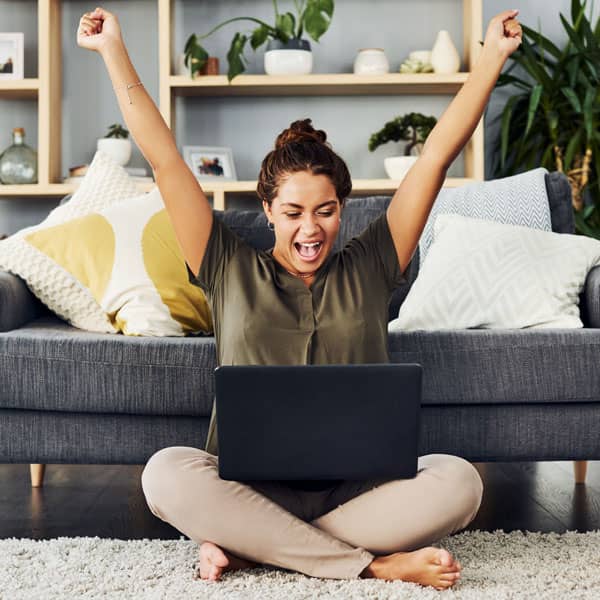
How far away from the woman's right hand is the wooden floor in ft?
3.31

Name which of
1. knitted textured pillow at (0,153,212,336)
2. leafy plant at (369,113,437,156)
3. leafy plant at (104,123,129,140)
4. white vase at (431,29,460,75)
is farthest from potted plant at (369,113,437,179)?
knitted textured pillow at (0,153,212,336)

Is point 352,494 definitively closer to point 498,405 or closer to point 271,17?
point 498,405

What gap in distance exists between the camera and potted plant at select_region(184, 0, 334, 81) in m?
3.71

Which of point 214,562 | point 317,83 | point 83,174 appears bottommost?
point 214,562

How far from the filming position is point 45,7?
3924 millimetres

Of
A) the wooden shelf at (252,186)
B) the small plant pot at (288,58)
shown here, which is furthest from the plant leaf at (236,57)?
the wooden shelf at (252,186)

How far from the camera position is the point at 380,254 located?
1667mm

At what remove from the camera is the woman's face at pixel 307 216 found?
5.20 feet

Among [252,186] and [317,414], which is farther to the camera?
[252,186]

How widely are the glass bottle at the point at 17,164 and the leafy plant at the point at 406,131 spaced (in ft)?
5.07

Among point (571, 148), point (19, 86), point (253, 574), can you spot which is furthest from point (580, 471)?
point (19, 86)

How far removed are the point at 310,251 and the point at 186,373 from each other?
486 mm

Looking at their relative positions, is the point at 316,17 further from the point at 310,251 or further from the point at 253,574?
the point at 253,574

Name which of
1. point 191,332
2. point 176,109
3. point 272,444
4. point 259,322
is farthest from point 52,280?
point 176,109
